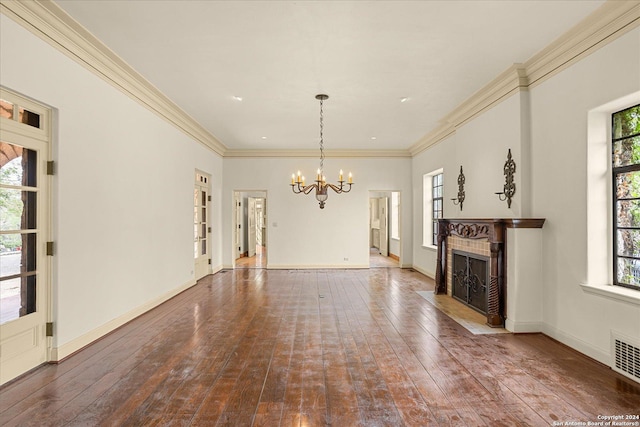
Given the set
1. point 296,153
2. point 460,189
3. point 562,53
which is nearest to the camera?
point 562,53

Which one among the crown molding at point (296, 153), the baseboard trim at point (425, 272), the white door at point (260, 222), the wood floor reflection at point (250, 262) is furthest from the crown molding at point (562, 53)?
the white door at point (260, 222)

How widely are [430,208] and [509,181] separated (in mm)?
3791

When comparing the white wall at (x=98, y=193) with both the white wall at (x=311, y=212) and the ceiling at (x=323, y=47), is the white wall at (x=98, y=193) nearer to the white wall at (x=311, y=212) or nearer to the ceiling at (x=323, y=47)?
the ceiling at (x=323, y=47)

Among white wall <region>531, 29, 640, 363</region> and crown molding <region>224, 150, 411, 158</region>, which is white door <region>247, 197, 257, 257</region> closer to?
crown molding <region>224, 150, 411, 158</region>

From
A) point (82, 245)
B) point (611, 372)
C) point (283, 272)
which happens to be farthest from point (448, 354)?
point (283, 272)

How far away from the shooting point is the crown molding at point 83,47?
107 inches

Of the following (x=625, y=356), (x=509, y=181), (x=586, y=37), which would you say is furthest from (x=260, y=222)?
(x=625, y=356)

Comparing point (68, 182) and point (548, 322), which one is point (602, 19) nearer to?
point (548, 322)

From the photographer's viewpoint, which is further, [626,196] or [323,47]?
[323,47]

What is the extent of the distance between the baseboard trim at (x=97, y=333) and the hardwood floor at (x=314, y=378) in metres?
0.07

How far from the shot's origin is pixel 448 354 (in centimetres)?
331

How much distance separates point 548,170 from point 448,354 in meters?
2.24

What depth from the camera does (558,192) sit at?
Result: 360 centimetres

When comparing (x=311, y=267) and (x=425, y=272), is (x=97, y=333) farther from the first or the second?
(x=425, y=272)
